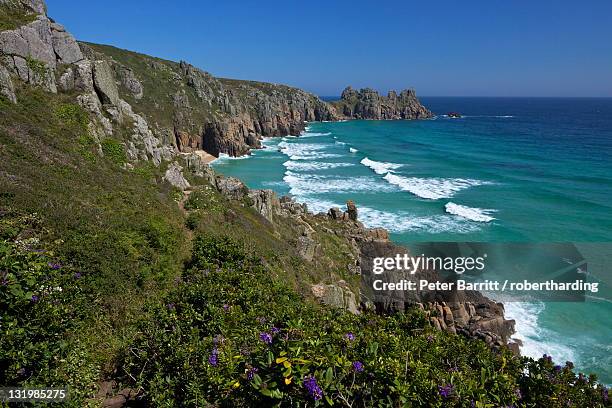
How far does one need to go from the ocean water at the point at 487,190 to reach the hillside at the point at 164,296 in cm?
480

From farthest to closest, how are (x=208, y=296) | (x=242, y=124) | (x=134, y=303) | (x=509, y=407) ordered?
1. (x=242, y=124)
2. (x=134, y=303)
3. (x=208, y=296)
4. (x=509, y=407)

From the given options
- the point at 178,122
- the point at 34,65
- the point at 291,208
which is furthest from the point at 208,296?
the point at 178,122

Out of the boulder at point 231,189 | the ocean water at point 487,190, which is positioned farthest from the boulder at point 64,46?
the ocean water at point 487,190

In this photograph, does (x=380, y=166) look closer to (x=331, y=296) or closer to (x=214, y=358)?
(x=331, y=296)

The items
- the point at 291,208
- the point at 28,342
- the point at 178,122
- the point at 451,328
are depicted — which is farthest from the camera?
the point at 178,122

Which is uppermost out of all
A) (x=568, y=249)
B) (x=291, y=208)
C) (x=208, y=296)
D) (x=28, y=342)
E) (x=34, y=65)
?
(x=34, y=65)

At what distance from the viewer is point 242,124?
87562 millimetres

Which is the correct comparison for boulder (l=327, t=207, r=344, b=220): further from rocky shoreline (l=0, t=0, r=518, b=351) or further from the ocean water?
the ocean water

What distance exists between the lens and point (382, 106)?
526 ft

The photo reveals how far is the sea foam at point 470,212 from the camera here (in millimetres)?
36781

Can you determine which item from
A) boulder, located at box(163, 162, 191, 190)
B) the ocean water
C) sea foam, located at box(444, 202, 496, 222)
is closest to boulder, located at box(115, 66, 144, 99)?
the ocean water

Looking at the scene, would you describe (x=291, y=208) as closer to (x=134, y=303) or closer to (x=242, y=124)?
(x=134, y=303)

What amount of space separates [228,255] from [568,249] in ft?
97.6

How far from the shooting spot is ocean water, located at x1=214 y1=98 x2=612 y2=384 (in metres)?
20.8
